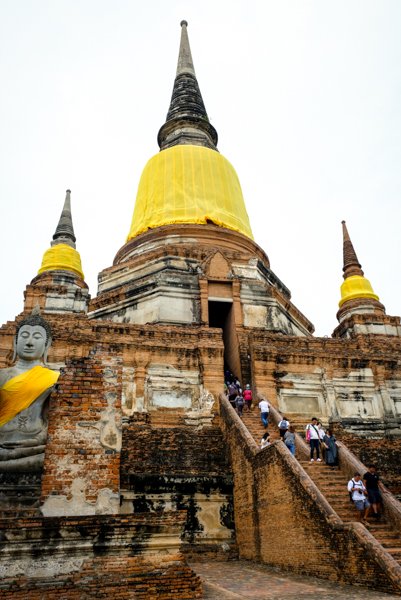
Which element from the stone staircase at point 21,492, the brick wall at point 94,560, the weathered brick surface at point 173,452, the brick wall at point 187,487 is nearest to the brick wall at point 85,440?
the stone staircase at point 21,492

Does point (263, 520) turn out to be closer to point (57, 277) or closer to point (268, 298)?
point (268, 298)

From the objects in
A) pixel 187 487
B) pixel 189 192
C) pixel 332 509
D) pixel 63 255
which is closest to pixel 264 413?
pixel 187 487

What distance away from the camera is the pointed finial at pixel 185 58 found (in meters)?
34.3

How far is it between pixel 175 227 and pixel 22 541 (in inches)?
702

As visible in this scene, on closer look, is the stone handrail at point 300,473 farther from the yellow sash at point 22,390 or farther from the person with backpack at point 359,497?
the yellow sash at point 22,390

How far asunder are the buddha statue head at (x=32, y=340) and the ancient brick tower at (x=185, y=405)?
43cm

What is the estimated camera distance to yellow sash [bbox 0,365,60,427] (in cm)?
644

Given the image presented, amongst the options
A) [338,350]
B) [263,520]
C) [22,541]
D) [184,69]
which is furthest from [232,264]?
[184,69]

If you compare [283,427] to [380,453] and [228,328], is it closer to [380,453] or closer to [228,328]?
[380,453]

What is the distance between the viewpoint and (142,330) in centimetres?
1583

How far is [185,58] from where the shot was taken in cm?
3538

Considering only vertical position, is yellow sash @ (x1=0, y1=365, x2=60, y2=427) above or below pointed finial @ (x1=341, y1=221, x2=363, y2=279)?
below

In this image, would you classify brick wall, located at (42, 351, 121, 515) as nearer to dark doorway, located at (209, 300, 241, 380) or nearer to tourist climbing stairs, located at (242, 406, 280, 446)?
tourist climbing stairs, located at (242, 406, 280, 446)

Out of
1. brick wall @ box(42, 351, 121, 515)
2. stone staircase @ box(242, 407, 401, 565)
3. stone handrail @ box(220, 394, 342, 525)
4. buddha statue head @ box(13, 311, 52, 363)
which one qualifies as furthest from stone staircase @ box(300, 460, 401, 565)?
buddha statue head @ box(13, 311, 52, 363)
